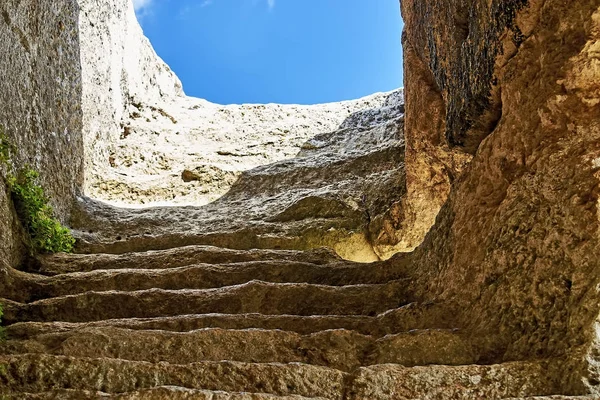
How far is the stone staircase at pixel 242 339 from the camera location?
2.03m

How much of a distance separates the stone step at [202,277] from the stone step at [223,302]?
0.87 feet

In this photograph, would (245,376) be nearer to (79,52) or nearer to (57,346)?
(57,346)

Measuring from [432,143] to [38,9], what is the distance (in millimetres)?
3165

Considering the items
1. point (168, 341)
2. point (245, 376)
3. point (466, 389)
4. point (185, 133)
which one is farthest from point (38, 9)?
point (466, 389)

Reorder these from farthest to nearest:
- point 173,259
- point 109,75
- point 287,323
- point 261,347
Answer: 1. point 109,75
2. point 173,259
3. point 287,323
4. point 261,347

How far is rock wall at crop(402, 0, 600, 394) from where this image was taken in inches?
83.7

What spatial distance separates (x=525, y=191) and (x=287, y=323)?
3.68 feet

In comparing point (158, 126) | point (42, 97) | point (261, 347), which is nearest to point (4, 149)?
point (42, 97)

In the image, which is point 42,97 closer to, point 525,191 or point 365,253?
point 365,253

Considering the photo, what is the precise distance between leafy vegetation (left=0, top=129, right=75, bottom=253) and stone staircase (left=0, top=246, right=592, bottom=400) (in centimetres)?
54

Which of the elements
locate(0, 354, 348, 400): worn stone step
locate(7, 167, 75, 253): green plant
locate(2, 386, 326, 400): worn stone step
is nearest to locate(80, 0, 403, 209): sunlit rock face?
locate(7, 167, 75, 253): green plant

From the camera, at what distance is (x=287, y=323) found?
2.71 metres

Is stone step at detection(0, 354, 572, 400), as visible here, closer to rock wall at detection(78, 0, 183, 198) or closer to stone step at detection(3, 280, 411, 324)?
stone step at detection(3, 280, 411, 324)

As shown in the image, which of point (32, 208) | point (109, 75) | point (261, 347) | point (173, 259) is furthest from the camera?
point (109, 75)
